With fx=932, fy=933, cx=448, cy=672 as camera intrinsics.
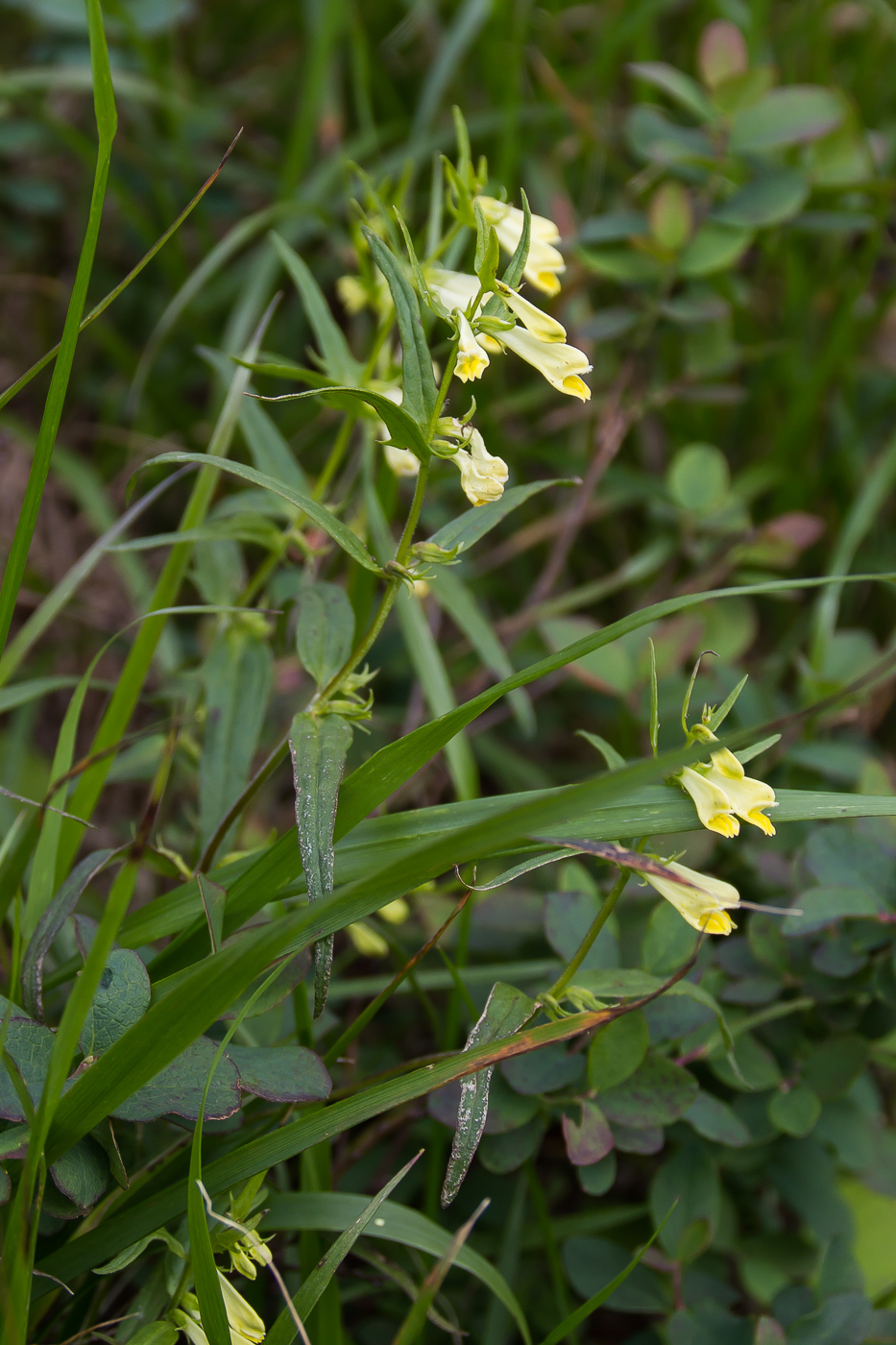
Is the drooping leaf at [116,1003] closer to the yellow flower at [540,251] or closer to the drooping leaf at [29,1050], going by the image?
the drooping leaf at [29,1050]

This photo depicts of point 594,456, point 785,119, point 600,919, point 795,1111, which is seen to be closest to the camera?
point 600,919

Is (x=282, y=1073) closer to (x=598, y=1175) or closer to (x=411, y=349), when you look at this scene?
(x=598, y=1175)

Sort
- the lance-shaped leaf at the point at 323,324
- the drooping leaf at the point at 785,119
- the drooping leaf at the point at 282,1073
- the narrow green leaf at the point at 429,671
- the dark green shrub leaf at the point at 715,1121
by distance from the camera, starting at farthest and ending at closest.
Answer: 1. the drooping leaf at the point at 785,119
2. the narrow green leaf at the point at 429,671
3. the lance-shaped leaf at the point at 323,324
4. the dark green shrub leaf at the point at 715,1121
5. the drooping leaf at the point at 282,1073

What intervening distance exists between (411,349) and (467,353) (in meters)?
0.05

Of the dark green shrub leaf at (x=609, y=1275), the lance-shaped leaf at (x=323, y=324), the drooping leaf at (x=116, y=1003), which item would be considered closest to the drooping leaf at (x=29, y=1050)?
the drooping leaf at (x=116, y=1003)

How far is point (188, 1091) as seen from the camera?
0.74 m

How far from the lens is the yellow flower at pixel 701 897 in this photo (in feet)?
2.41

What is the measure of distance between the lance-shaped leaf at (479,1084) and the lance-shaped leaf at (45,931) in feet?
1.16

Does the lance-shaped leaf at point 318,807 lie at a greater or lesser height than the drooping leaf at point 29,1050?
greater

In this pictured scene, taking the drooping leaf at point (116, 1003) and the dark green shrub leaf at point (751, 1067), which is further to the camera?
the dark green shrub leaf at point (751, 1067)

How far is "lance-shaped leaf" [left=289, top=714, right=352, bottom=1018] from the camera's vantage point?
2.35 ft

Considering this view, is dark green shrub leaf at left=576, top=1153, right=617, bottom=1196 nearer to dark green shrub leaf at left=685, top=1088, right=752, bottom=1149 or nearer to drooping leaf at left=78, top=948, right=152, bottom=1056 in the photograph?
dark green shrub leaf at left=685, top=1088, right=752, bottom=1149

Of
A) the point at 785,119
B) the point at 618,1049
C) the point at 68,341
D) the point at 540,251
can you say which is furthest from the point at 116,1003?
the point at 785,119

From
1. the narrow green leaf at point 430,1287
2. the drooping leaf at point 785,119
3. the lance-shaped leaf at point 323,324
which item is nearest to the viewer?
the narrow green leaf at point 430,1287
